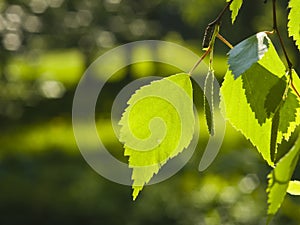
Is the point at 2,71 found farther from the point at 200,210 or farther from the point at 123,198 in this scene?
the point at 200,210

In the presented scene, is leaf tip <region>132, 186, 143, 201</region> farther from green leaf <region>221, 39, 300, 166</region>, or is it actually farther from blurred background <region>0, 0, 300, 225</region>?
blurred background <region>0, 0, 300, 225</region>

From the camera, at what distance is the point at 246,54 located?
49cm

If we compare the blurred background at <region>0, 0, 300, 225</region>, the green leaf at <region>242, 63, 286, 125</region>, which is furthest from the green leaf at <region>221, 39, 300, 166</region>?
the blurred background at <region>0, 0, 300, 225</region>

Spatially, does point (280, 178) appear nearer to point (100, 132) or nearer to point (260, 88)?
point (260, 88)

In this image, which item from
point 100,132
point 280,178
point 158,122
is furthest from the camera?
point 100,132

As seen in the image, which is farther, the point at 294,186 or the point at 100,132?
the point at 100,132

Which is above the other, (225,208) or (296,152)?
(296,152)

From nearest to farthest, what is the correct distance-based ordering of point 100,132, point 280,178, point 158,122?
point 280,178 < point 158,122 < point 100,132

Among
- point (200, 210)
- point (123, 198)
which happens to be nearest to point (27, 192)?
point (123, 198)

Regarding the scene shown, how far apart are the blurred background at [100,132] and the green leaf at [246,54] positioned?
2.90 meters

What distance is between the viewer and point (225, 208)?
3.67 m

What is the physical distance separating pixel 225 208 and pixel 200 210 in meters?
0.13

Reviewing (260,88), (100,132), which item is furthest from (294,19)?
(100,132)

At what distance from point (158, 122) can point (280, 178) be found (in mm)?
126
